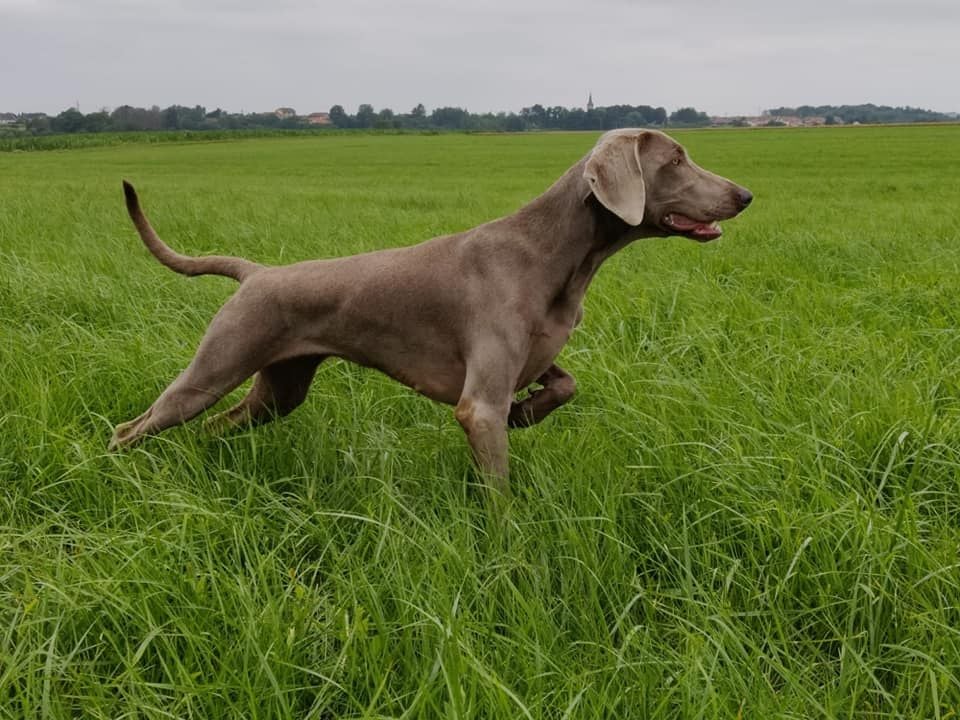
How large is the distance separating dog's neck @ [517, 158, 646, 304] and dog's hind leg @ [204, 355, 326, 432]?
1.03 m

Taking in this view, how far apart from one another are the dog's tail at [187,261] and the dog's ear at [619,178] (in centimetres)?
137

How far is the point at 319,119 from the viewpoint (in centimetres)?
10994

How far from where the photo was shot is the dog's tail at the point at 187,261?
337 centimetres

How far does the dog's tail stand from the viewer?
3367 mm

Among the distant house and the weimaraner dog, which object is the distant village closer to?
the distant house

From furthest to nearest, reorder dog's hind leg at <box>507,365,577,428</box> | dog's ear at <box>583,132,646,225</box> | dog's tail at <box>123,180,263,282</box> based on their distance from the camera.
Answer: dog's tail at <box>123,180,263,282</box> < dog's hind leg at <box>507,365,577,428</box> < dog's ear at <box>583,132,646,225</box>

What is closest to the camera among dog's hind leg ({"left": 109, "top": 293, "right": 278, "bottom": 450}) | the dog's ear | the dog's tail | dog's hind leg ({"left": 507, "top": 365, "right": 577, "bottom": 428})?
the dog's ear

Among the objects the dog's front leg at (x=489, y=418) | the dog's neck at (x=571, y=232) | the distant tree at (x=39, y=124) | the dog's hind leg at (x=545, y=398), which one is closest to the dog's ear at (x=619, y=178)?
the dog's neck at (x=571, y=232)

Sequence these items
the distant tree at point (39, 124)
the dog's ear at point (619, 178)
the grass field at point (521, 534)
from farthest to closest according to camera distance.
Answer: the distant tree at point (39, 124) → the dog's ear at point (619, 178) → the grass field at point (521, 534)

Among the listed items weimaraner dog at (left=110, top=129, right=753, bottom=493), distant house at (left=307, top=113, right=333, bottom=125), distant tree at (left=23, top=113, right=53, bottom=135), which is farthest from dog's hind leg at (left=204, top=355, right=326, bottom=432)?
distant house at (left=307, top=113, right=333, bottom=125)

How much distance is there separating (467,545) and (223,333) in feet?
3.96

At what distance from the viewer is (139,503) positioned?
2.71 metres

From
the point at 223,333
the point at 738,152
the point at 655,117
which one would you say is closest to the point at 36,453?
the point at 223,333

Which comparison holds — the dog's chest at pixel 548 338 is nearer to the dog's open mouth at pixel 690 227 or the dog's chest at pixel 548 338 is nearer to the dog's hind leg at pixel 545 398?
the dog's hind leg at pixel 545 398
